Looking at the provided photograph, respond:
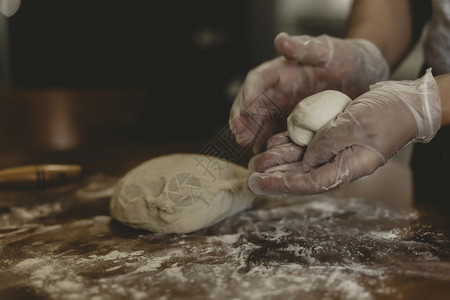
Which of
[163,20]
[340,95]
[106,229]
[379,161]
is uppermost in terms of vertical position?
[163,20]

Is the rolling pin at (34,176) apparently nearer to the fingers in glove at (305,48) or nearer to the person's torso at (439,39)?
the fingers in glove at (305,48)

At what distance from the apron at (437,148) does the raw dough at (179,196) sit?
1.89ft

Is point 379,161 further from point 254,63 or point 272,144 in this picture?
point 254,63

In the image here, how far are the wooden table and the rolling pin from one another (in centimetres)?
5

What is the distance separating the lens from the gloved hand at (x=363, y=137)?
97 centimetres

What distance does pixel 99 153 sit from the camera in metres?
1.99

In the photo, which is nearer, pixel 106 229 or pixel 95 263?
pixel 95 263

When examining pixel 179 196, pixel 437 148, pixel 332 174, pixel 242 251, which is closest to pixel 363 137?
pixel 332 174


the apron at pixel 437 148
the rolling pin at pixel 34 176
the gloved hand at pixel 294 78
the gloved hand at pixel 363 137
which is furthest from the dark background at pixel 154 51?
the gloved hand at pixel 363 137

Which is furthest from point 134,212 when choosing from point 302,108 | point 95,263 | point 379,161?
point 379,161

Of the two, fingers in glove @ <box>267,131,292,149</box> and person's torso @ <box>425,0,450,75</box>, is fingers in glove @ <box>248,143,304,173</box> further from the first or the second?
person's torso @ <box>425,0,450,75</box>

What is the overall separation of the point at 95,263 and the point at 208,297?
0.98ft

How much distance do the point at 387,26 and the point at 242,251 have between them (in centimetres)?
110

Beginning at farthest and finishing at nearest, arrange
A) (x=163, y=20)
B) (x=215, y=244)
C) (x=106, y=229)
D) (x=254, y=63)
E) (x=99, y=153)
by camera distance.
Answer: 1. (x=254, y=63)
2. (x=163, y=20)
3. (x=99, y=153)
4. (x=106, y=229)
5. (x=215, y=244)
